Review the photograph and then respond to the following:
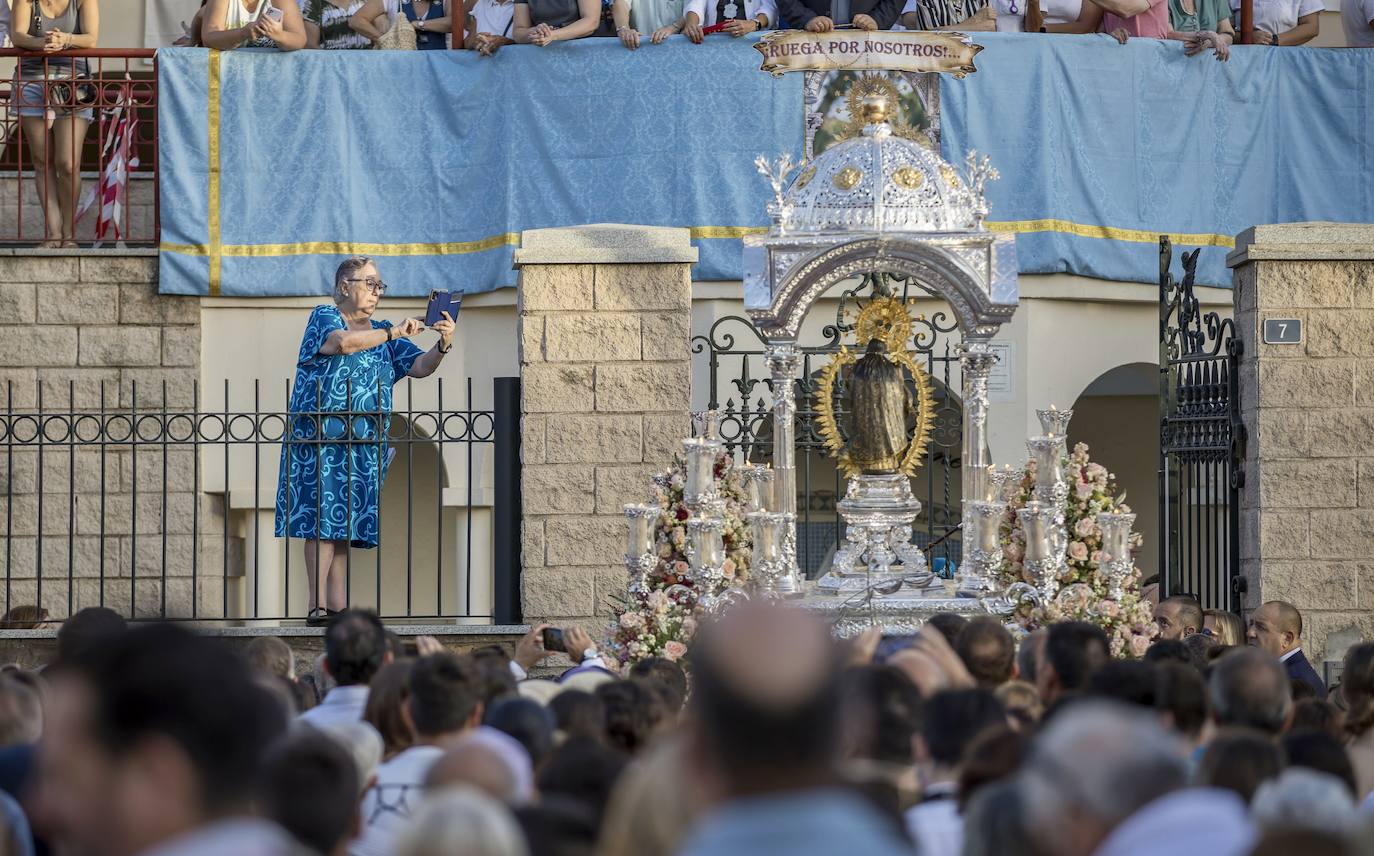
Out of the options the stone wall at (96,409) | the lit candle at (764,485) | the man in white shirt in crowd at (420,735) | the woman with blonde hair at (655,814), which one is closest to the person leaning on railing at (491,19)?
the stone wall at (96,409)

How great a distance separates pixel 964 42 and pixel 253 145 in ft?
18.2

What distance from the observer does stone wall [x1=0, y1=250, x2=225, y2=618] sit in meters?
13.7

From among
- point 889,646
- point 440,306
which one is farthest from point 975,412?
point 440,306

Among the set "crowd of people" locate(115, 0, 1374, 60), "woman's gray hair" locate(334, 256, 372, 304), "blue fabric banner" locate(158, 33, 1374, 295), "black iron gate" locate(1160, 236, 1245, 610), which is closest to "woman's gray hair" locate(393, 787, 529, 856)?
"woman's gray hair" locate(334, 256, 372, 304)

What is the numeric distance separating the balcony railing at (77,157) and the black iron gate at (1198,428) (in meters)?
6.81

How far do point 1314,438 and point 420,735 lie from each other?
7.54 m

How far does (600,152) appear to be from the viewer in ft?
45.4

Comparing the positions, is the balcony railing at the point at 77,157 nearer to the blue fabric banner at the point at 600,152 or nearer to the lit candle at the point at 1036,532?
the blue fabric banner at the point at 600,152

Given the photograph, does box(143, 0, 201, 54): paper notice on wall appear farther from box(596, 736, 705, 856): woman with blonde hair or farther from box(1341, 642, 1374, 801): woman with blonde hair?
box(596, 736, 705, 856): woman with blonde hair

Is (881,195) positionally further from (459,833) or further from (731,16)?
(459,833)

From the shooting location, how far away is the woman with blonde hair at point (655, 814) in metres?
3.18

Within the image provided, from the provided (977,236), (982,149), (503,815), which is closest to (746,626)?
(503,815)

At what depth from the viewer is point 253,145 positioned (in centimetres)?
1396

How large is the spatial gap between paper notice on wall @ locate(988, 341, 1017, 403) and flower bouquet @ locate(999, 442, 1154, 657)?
12.3 feet
